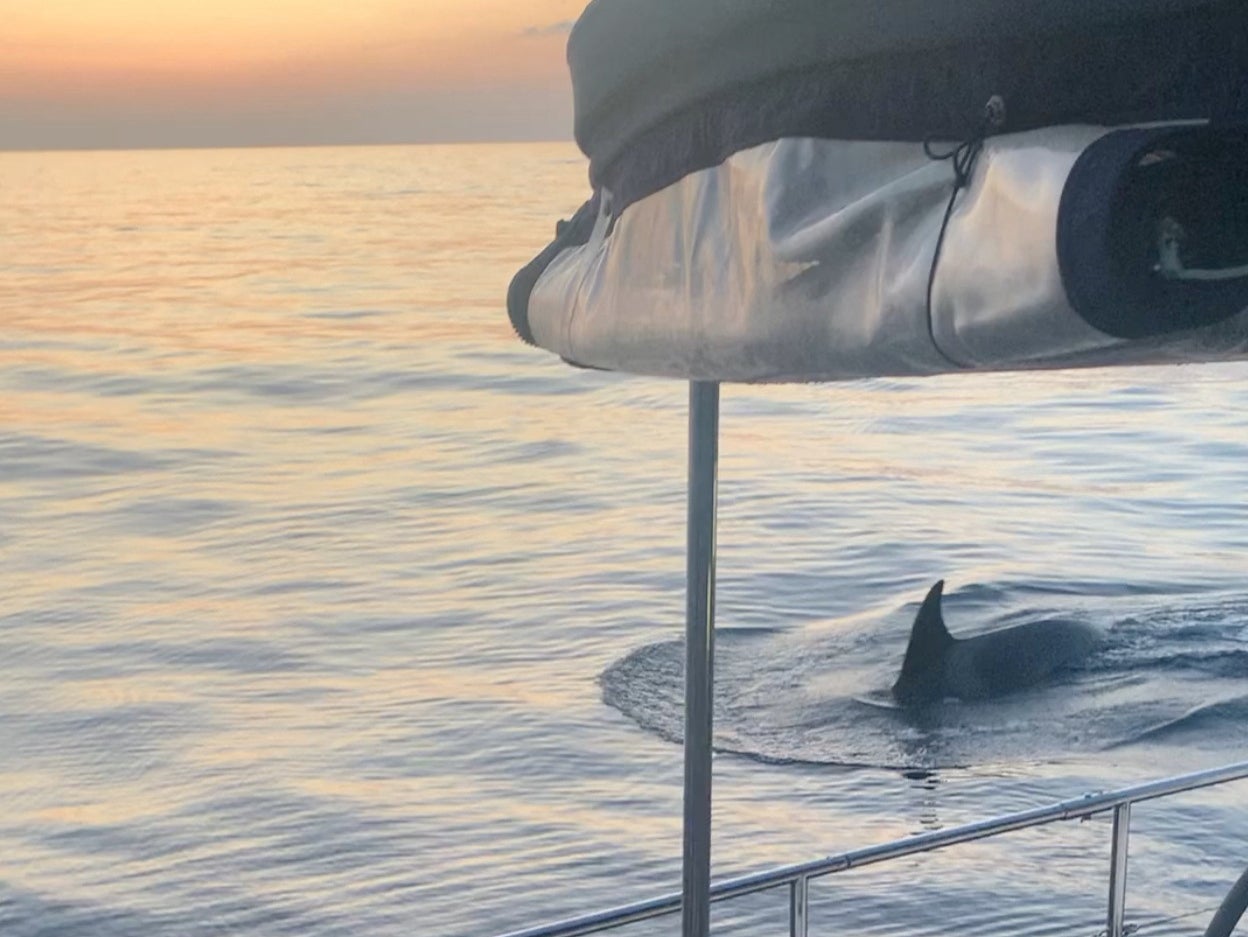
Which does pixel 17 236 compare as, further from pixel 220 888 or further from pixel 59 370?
pixel 220 888

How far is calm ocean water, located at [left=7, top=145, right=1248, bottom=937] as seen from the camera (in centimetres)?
1304

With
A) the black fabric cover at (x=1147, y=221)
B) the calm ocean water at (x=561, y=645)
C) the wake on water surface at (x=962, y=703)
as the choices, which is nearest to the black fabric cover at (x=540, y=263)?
the black fabric cover at (x=1147, y=221)

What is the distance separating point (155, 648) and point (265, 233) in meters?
101

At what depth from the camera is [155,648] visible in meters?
22.9

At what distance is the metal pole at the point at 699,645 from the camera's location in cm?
209

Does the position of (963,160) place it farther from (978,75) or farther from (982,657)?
(982,657)

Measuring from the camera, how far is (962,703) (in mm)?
18219

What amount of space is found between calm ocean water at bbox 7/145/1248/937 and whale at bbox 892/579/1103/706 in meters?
0.48

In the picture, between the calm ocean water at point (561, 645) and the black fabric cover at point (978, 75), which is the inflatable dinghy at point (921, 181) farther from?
the calm ocean water at point (561, 645)

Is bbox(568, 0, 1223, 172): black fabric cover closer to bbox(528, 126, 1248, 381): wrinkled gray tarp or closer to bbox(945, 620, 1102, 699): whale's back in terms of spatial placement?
bbox(528, 126, 1248, 381): wrinkled gray tarp

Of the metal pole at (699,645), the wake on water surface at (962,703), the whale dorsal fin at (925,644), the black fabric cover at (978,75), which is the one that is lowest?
the wake on water surface at (962,703)

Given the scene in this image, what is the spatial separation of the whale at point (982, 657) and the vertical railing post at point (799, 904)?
1350 centimetres

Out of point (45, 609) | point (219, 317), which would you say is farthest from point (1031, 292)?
point (219, 317)

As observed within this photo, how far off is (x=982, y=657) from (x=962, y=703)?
148 cm
